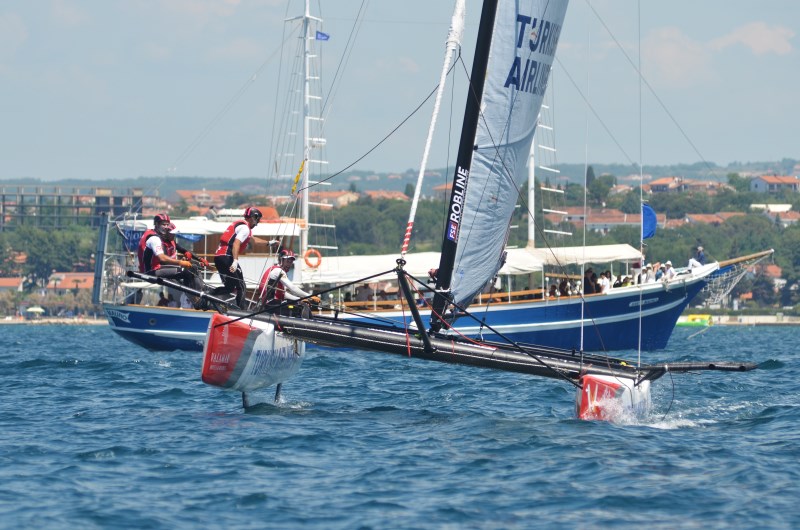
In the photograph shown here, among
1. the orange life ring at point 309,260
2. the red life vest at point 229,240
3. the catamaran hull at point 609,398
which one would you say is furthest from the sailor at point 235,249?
the orange life ring at point 309,260

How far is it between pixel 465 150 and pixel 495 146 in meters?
0.45

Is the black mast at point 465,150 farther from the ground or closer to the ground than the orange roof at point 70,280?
farther from the ground

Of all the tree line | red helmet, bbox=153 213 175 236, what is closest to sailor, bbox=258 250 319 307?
red helmet, bbox=153 213 175 236

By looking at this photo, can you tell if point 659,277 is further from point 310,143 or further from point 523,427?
point 523,427

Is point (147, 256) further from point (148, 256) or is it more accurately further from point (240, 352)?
point (240, 352)

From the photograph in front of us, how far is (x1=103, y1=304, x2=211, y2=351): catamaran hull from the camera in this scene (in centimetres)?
3156

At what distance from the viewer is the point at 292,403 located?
1634 cm

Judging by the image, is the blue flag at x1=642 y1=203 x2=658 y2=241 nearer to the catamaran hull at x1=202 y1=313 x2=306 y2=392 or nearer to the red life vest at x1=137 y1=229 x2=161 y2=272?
the catamaran hull at x1=202 y1=313 x2=306 y2=392

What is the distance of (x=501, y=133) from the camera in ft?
55.4

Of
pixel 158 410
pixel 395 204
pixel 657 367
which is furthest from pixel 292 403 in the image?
pixel 395 204

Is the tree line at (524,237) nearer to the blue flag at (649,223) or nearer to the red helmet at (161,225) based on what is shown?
the blue flag at (649,223)

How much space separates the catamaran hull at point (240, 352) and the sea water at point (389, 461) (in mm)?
493

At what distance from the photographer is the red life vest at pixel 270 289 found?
15.6 metres

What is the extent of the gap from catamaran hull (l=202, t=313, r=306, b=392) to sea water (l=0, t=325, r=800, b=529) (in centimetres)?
49
